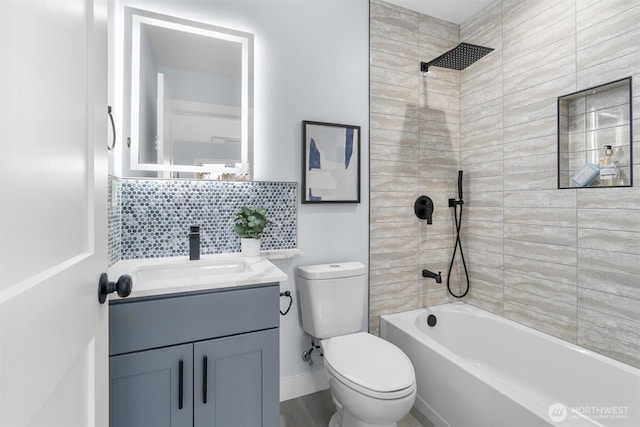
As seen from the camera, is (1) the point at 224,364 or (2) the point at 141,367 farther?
(1) the point at 224,364

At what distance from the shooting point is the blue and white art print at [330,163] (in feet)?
6.57

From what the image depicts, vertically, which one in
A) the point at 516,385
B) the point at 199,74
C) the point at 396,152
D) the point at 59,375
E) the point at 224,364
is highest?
the point at 199,74

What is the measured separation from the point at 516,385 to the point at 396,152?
1654mm

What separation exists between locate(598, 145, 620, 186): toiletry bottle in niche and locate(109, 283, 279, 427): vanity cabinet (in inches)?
69.8

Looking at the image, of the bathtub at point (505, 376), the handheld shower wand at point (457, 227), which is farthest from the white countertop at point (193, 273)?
the handheld shower wand at point (457, 227)

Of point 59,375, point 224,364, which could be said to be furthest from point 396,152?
point 59,375

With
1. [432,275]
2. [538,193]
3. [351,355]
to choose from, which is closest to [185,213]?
[351,355]

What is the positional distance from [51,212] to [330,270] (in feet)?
4.89

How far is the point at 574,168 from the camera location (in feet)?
6.02

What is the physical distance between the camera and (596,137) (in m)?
1.75

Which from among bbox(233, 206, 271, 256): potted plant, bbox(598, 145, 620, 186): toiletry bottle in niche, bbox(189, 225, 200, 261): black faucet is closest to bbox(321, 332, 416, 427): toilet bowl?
bbox(233, 206, 271, 256): potted plant

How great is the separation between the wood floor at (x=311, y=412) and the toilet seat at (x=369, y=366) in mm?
444

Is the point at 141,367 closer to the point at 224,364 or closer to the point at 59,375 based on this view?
the point at 224,364

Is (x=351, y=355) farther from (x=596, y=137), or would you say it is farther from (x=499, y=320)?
(x=596, y=137)
